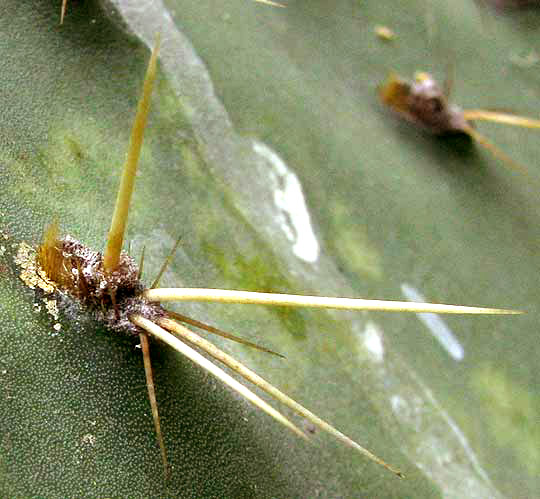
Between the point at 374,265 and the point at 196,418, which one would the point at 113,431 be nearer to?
the point at 196,418

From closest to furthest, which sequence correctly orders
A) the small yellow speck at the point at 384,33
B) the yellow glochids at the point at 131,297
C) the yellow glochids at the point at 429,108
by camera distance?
the yellow glochids at the point at 131,297 → the yellow glochids at the point at 429,108 → the small yellow speck at the point at 384,33

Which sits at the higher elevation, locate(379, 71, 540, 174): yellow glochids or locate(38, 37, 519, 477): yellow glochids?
locate(38, 37, 519, 477): yellow glochids

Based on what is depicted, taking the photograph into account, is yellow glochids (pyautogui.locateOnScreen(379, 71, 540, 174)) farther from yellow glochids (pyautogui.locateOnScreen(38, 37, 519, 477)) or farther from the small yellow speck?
yellow glochids (pyautogui.locateOnScreen(38, 37, 519, 477))

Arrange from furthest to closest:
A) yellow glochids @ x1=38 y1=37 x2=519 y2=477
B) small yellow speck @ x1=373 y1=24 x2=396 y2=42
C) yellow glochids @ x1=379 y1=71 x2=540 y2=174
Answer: small yellow speck @ x1=373 y1=24 x2=396 y2=42 < yellow glochids @ x1=379 y1=71 x2=540 y2=174 < yellow glochids @ x1=38 y1=37 x2=519 y2=477

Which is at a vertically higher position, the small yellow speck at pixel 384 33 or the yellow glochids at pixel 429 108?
the small yellow speck at pixel 384 33

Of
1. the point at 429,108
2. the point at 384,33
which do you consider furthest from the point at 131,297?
the point at 384,33

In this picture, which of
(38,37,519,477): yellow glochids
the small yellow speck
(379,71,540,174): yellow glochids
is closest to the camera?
(38,37,519,477): yellow glochids

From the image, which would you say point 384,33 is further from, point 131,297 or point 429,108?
point 131,297

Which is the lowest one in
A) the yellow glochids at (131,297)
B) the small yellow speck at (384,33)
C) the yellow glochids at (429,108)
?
the yellow glochids at (429,108)

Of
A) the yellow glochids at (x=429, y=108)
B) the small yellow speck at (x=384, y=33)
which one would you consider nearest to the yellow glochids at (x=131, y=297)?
the yellow glochids at (x=429, y=108)

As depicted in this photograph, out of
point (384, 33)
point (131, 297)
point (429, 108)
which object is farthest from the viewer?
point (384, 33)

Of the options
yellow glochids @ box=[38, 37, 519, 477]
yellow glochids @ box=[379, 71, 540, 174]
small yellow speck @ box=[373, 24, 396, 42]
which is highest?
yellow glochids @ box=[38, 37, 519, 477]

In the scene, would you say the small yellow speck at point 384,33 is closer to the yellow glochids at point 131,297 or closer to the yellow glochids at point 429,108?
the yellow glochids at point 429,108

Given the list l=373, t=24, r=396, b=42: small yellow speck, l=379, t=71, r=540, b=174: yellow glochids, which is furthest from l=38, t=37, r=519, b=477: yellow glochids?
l=373, t=24, r=396, b=42: small yellow speck
